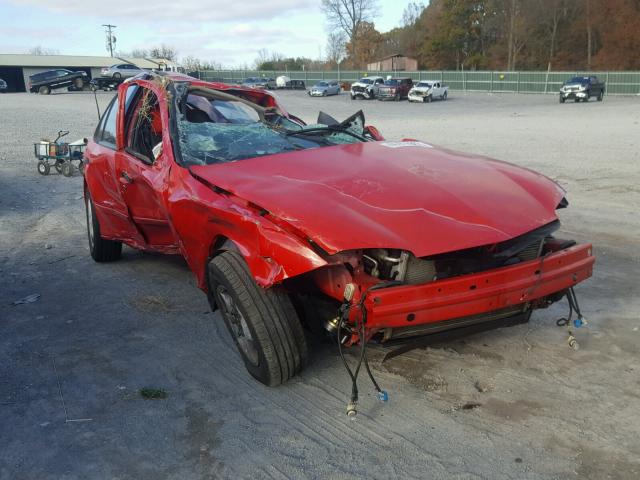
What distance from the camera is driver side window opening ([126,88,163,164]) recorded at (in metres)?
4.66

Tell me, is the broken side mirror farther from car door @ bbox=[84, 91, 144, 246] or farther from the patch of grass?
the patch of grass

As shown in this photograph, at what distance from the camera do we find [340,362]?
3.71 metres

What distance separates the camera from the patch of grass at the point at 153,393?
11.0 feet

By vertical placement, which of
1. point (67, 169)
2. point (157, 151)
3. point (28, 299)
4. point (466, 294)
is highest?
point (157, 151)

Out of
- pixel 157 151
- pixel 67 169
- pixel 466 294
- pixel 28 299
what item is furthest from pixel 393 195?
pixel 67 169

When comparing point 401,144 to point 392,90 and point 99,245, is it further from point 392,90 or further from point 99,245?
point 392,90

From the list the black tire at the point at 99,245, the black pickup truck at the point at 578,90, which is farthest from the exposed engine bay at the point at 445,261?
the black pickup truck at the point at 578,90

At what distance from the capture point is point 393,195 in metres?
3.25

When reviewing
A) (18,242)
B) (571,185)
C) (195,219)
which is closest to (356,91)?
(571,185)

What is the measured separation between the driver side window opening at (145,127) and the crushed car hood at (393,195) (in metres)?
1.03

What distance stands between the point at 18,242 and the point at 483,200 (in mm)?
5661

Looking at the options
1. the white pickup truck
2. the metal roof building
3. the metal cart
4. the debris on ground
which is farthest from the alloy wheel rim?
the metal roof building

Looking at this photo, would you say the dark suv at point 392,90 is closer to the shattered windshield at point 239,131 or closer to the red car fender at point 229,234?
the shattered windshield at point 239,131

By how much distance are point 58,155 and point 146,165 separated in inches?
327
